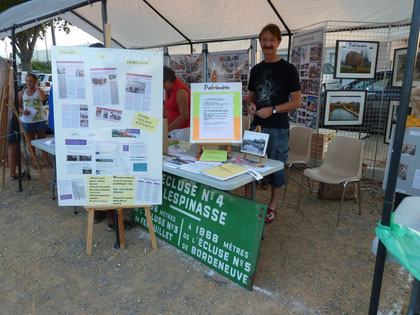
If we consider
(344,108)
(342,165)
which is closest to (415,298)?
(342,165)

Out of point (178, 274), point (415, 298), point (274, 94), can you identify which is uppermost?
point (274, 94)

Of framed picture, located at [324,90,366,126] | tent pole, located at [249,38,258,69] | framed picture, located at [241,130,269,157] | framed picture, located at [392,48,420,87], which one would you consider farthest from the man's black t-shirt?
tent pole, located at [249,38,258,69]

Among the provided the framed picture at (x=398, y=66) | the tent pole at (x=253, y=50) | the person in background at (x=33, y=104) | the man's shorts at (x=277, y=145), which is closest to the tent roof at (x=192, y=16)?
the tent pole at (x=253, y=50)

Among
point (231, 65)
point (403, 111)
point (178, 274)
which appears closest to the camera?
point (403, 111)

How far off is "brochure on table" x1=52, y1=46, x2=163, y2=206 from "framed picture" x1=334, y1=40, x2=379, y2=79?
104 inches

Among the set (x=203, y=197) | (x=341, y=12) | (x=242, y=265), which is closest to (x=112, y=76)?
(x=203, y=197)

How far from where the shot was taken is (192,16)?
493 centimetres

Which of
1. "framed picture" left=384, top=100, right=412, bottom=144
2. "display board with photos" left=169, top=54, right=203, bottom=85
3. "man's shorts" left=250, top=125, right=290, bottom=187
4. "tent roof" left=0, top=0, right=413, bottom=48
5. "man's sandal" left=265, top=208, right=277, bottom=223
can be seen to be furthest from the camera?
"display board with photos" left=169, top=54, right=203, bottom=85

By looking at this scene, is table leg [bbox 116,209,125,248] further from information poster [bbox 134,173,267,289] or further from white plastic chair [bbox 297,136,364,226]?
white plastic chair [bbox 297,136,364,226]

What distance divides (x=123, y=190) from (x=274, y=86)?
1493 mm

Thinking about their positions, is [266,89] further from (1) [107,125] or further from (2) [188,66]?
(2) [188,66]

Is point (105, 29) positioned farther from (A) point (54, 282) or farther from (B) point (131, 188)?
(A) point (54, 282)

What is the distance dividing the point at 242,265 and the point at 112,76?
153 centimetres

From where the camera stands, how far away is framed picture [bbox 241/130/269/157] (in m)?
2.26
